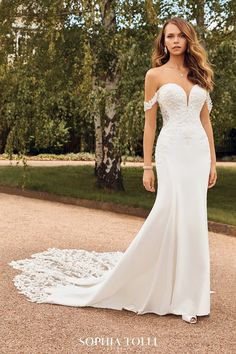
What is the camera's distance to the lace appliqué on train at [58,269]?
4.90 metres

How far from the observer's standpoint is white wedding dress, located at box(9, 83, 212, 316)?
168 inches

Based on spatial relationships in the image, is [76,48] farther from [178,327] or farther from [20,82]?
[178,327]

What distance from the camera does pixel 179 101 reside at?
4230 mm

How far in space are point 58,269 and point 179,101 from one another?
7.12 feet

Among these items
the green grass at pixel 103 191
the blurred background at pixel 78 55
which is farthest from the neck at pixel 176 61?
the blurred background at pixel 78 55

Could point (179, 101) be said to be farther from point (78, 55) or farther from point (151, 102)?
point (78, 55)

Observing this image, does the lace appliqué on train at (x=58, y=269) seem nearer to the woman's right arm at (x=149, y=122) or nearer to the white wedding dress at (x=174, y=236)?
the white wedding dress at (x=174, y=236)

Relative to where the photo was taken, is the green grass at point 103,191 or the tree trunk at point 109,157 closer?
the green grass at point 103,191

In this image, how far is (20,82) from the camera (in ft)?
35.3

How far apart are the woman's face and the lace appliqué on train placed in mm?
1967

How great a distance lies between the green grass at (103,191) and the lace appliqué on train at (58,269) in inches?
128

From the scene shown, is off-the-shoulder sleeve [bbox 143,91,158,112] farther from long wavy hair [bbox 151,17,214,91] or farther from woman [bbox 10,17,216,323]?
long wavy hair [bbox 151,17,214,91]

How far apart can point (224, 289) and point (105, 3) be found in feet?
25.8

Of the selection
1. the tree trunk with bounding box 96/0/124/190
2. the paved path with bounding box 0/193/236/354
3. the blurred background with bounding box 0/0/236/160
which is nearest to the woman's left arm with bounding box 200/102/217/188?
the paved path with bounding box 0/193/236/354
